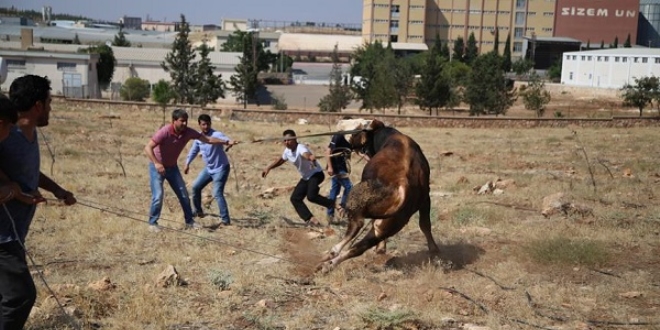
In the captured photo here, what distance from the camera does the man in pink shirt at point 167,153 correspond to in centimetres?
1007

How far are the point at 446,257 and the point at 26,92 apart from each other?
5388 mm

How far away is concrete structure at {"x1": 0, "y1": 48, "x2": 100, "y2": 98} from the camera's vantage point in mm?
48906

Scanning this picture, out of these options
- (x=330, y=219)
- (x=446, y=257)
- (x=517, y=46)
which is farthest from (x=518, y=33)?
(x=446, y=257)

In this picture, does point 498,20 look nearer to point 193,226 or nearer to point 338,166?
point 338,166

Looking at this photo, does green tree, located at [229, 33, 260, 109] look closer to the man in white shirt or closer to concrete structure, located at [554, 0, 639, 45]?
the man in white shirt

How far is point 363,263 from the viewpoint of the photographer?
28.0 ft

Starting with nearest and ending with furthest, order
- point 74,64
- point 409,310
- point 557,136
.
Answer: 1. point 409,310
2. point 557,136
3. point 74,64

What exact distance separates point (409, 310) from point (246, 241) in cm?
376

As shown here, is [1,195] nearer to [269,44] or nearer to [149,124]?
[149,124]

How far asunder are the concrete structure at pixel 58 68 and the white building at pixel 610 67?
147 ft

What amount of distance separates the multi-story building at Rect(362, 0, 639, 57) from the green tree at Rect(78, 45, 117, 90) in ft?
167

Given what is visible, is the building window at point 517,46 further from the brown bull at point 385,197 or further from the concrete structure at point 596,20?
the brown bull at point 385,197

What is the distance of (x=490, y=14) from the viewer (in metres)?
105

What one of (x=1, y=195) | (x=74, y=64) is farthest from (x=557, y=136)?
(x=74, y=64)
